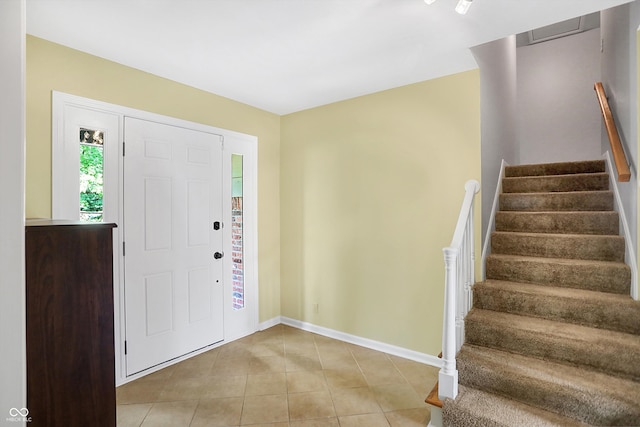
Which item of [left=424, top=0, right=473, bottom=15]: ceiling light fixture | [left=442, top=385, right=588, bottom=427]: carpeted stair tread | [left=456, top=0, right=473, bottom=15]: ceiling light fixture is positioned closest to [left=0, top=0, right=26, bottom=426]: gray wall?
[left=424, top=0, right=473, bottom=15]: ceiling light fixture

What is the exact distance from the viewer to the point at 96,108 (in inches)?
94.5

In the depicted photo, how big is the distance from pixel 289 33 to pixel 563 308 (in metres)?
2.68

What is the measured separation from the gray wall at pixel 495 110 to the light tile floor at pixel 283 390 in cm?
159

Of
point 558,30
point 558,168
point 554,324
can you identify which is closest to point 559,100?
point 558,30

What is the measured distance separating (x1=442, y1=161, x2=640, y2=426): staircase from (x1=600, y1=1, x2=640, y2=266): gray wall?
32 centimetres

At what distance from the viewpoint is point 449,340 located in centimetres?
194

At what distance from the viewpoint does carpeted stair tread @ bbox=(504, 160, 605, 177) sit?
10.9 feet

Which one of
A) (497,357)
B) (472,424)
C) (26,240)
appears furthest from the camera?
(497,357)

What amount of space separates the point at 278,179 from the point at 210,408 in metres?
2.54

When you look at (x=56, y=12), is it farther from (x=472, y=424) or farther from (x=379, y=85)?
(x=472, y=424)

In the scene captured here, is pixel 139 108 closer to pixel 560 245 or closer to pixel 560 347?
pixel 560 347

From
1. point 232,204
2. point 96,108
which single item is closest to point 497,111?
point 232,204

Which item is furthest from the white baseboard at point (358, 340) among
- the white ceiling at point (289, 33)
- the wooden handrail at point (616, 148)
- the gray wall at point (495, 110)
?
the white ceiling at point (289, 33)

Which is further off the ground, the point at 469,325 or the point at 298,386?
the point at 469,325
